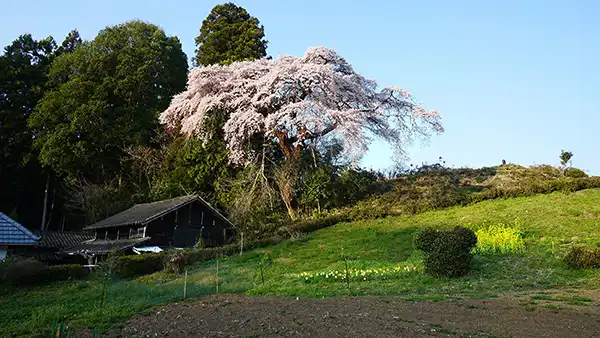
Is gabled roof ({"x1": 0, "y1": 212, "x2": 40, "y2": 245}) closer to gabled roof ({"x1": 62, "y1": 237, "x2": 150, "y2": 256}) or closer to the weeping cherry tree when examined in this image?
gabled roof ({"x1": 62, "y1": 237, "x2": 150, "y2": 256})

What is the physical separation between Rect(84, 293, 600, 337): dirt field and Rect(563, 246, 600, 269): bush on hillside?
3224 millimetres

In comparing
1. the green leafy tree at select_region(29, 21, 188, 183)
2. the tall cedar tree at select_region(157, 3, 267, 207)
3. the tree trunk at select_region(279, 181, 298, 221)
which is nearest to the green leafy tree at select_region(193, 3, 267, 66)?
the tall cedar tree at select_region(157, 3, 267, 207)

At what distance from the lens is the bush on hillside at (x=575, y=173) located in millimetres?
26573

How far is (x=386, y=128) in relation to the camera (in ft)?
95.1

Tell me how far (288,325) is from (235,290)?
571 centimetres

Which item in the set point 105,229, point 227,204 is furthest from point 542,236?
point 105,229

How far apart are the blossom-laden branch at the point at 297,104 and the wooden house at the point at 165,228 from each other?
3.96m

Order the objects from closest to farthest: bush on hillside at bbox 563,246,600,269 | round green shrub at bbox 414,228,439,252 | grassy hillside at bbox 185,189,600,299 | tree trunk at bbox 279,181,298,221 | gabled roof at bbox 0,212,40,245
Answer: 1. grassy hillside at bbox 185,189,600,299
2. bush on hillside at bbox 563,246,600,269
3. round green shrub at bbox 414,228,439,252
4. gabled roof at bbox 0,212,40,245
5. tree trunk at bbox 279,181,298,221

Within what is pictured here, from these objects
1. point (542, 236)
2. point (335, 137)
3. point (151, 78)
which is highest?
point (151, 78)

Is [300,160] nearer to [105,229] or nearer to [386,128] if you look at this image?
[386,128]

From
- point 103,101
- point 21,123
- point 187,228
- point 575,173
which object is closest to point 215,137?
point 187,228

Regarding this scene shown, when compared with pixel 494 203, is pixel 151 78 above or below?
above

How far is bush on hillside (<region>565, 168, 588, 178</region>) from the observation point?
26573 mm

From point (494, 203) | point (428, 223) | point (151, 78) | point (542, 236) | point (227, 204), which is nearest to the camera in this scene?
point (542, 236)
